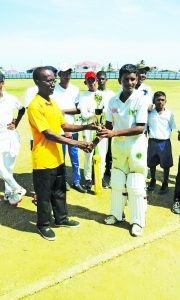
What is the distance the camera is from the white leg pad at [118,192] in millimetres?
4820

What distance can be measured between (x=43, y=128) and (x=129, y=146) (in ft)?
4.17

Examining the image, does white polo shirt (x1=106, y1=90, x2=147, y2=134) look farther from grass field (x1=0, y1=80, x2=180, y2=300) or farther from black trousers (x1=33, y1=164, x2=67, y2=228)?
grass field (x1=0, y1=80, x2=180, y2=300)

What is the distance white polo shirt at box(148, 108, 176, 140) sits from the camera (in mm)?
5969

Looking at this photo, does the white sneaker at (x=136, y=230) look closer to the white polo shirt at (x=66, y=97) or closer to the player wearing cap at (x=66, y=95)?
the player wearing cap at (x=66, y=95)

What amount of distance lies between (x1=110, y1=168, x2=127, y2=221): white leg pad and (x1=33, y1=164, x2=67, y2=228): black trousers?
2.50ft

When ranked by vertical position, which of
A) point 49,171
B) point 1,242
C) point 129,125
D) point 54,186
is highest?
point 129,125

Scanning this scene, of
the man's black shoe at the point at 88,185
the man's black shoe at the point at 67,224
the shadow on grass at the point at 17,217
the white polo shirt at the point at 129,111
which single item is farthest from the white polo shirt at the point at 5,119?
the white polo shirt at the point at 129,111

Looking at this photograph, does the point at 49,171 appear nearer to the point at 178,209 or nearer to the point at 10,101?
the point at 10,101

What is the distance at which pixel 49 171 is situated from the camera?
4.45m

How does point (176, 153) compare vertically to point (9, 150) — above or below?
below

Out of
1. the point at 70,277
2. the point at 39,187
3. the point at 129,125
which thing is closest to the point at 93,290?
the point at 70,277

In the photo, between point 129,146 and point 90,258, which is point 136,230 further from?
point 129,146

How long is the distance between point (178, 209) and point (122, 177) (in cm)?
132

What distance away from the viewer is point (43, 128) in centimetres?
415
